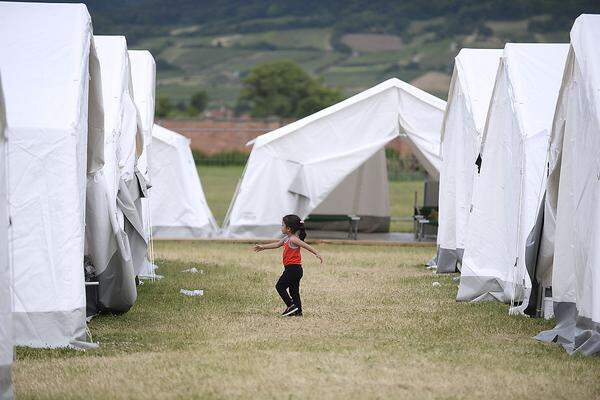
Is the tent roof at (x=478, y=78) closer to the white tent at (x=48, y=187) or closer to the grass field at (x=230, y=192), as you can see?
the white tent at (x=48, y=187)

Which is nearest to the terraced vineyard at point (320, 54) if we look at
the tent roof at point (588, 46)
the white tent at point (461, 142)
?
the white tent at point (461, 142)

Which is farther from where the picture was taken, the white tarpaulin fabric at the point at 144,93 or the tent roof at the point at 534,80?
the white tarpaulin fabric at the point at 144,93

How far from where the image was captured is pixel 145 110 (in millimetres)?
15117

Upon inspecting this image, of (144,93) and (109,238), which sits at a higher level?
(144,93)

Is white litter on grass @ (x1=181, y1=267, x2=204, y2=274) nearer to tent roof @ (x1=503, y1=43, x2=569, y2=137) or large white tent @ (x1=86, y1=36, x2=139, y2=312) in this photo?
large white tent @ (x1=86, y1=36, x2=139, y2=312)

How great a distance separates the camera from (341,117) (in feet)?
64.2

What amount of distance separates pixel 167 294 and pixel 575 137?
503cm

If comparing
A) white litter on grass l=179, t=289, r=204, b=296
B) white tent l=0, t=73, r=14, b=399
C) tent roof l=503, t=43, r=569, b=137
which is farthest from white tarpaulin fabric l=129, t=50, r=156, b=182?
white tent l=0, t=73, r=14, b=399

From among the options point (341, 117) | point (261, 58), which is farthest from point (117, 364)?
point (261, 58)

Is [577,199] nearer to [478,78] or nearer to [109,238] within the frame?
[109,238]

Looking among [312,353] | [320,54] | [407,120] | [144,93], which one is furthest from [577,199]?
[320,54]

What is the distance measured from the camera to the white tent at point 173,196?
20562 mm

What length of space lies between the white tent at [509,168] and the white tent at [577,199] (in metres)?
1.44

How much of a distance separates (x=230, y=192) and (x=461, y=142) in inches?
795
